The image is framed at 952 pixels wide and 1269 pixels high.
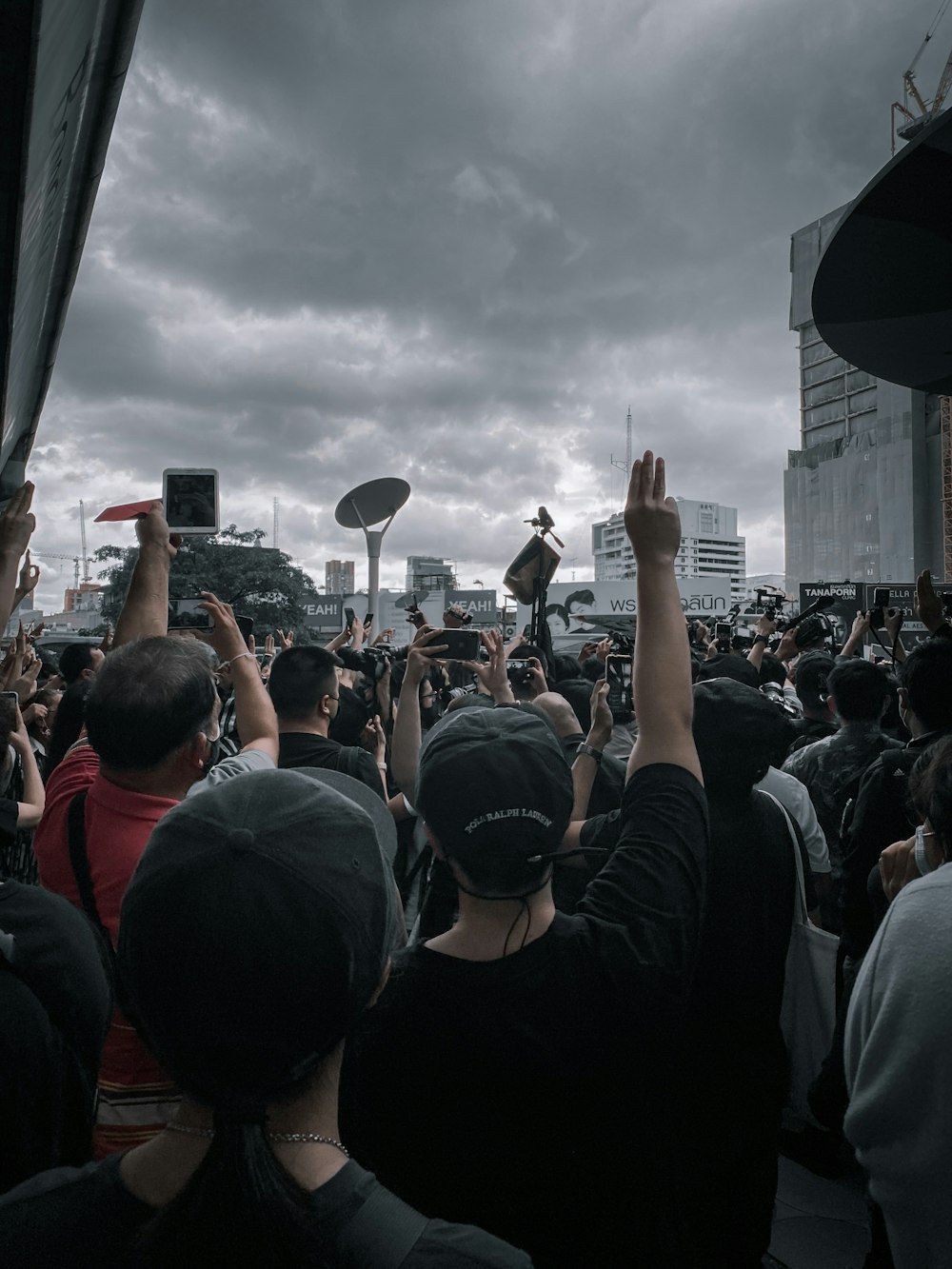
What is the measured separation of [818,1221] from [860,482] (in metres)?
49.1

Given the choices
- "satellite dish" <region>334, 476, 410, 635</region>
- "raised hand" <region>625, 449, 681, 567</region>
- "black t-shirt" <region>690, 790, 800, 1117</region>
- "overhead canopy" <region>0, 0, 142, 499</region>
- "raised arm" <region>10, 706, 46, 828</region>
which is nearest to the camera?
"raised hand" <region>625, 449, 681, 567</region>

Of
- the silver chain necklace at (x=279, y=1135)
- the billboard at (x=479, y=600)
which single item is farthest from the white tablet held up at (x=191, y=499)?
the billboard at (x=479, y=600)

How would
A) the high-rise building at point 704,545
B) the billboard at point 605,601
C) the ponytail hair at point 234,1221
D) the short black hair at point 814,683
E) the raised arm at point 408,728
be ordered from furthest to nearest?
the high-rise building at point 704,545 < the billboard at point 605,601 < the short black hair at point 814,683 < the raised arm at point 408,728 < the ponytail hair at point 234,1221

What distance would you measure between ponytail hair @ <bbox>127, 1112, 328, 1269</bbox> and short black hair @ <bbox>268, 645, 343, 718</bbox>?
2441mm

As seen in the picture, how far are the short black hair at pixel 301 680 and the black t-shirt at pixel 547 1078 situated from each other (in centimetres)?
193

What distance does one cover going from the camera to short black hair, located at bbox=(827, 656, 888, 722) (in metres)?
3.44

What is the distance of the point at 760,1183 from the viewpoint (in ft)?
6.39

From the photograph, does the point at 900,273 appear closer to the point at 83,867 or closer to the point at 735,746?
the point at 735,746

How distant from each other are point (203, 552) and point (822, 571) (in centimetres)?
3382

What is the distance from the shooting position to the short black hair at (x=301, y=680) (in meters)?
3.17

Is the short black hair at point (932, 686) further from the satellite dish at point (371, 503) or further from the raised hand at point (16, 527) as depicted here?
the satellite dish at point (371, 503)

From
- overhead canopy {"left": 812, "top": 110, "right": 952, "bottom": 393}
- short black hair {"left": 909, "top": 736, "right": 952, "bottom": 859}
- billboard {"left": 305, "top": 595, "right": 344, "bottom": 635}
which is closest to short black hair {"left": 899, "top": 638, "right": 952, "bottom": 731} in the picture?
short black hair {"left": 909, "top": 736, "right": 952, "bottom": 859}

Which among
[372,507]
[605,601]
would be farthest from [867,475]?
[372,507]

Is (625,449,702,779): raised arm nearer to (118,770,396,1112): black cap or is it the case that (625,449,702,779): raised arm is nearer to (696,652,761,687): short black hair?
(118,770,396,1112): black cap
